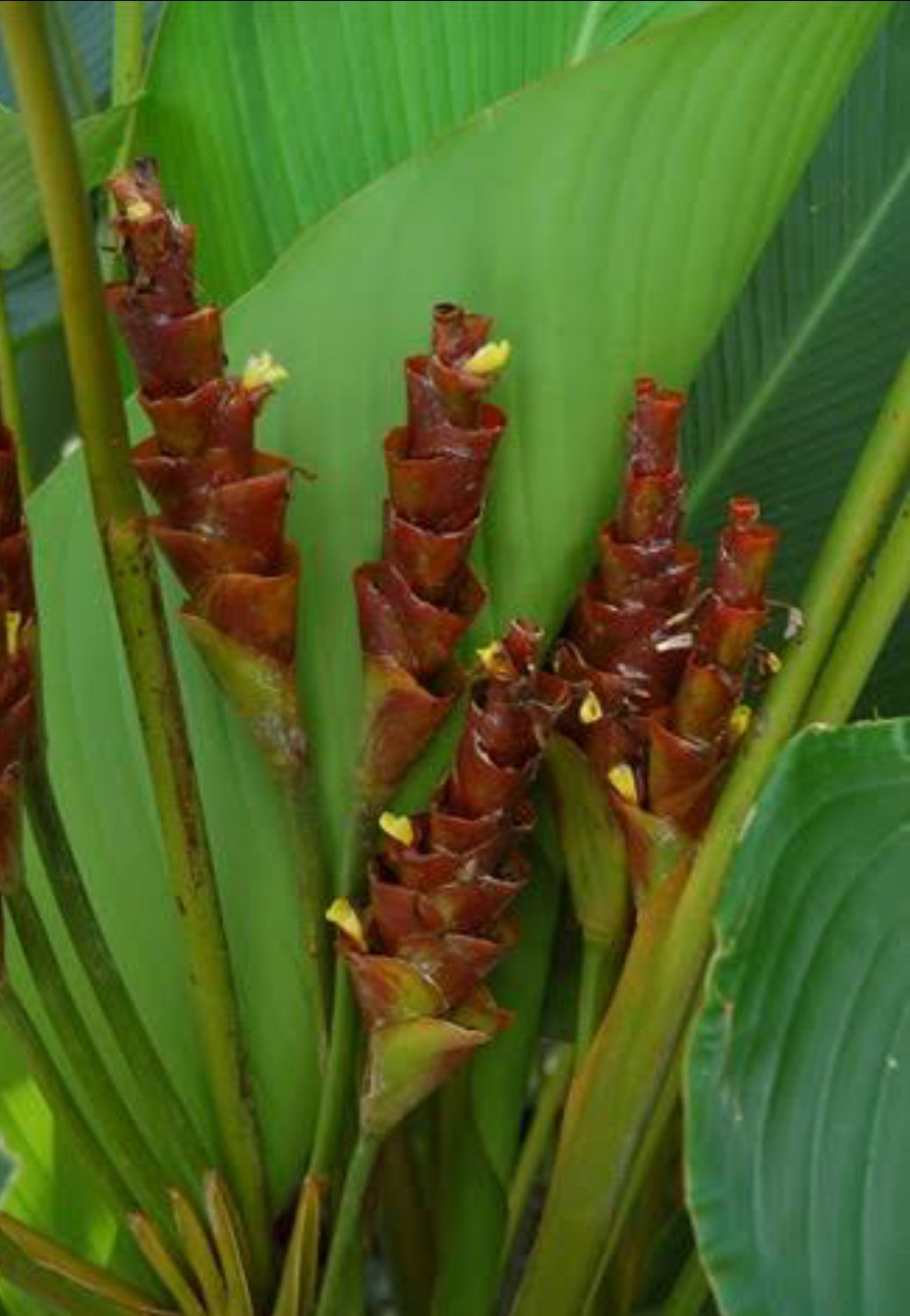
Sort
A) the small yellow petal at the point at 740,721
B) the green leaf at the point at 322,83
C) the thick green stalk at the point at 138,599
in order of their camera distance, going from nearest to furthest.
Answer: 1. the thick green stalk at the point at 138,599
2. the small yellow petal at the point at 740,721
3. the green leaf at the point at 322,83

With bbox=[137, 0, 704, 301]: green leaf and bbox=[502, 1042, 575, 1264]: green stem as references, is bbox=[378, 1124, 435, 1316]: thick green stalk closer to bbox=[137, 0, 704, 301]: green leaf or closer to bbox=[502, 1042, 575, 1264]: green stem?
bbox=[502, 1042, 575, 1264]: green stem

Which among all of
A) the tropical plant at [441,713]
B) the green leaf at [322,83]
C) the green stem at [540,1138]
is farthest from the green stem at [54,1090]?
the green leaf at [322,83]

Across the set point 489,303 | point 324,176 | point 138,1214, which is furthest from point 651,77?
point 138,1214

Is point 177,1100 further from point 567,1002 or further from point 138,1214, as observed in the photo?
point 567,1002

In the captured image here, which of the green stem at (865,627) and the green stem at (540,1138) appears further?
the green stem at (540,1138)

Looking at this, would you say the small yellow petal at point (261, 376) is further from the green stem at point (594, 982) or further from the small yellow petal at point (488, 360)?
the green stem at point (594, 982)

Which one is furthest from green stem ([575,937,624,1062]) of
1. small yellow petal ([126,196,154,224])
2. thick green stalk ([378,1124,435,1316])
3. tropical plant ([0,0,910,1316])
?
small yellow petal ([126,196,154,224])

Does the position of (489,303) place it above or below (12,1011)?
above

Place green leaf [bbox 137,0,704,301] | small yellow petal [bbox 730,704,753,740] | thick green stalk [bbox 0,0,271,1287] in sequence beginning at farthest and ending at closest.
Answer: green leaf [bbox 137,0,704,301]
small yellow petal [bbox 730,704,753,740]
thick green stalk [bbox 0,0,271,1287]
